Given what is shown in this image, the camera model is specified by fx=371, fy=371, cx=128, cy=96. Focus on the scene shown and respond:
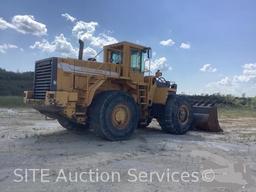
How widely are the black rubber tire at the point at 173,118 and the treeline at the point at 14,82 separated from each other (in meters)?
29.8

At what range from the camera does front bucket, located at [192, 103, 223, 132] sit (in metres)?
15.1

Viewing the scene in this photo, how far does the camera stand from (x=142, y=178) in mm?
6902

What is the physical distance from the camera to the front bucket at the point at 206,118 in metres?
15.1

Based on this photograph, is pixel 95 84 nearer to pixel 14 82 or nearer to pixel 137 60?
pixel 137 60

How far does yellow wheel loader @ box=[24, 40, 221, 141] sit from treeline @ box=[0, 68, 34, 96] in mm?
29872

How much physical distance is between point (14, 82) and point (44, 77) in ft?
112

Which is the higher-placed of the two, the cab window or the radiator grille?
the cab window

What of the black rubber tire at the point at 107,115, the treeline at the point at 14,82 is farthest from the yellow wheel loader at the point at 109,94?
the treeline at the point at 14,82

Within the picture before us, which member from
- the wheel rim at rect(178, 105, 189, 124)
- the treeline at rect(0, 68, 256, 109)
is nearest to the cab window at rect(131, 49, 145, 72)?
the wheel rim at rect(178, 105, 189, 124)

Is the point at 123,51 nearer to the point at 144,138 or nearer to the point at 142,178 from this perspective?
the point at 144,138

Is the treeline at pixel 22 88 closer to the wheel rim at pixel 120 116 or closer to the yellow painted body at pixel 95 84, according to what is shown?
the yellow painted body at pixel 95 84

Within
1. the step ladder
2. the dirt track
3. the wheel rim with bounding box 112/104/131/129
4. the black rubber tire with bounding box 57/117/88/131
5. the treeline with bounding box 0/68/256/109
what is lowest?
the dirt track

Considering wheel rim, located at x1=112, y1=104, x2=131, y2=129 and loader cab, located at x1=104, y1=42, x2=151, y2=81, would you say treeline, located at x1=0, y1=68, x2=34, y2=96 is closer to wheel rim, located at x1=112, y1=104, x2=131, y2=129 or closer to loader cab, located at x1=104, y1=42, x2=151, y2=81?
loader cab, located at x1=104, y1=42, x2=151, y2=81

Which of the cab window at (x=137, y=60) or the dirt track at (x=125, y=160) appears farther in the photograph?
the cab window at (x=137, y=60)
